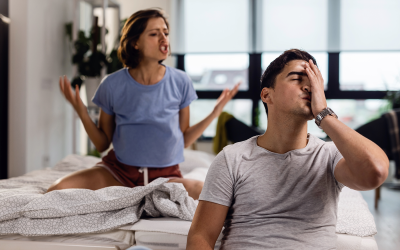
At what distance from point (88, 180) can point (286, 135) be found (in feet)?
2.96

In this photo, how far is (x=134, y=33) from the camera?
1.71 meters

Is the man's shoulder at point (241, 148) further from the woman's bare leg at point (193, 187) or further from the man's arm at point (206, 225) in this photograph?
the woman's bare leg at point (193, 187)

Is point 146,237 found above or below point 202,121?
below

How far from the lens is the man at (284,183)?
39.1 inches

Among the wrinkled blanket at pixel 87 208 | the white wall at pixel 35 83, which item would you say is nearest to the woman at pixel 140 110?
the wrinkled blanket at pixel 87 208

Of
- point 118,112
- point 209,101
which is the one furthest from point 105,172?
point 209,101

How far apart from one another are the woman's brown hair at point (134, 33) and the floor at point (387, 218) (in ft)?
6.20

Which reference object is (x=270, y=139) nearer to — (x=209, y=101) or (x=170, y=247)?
(x=170, y=247)

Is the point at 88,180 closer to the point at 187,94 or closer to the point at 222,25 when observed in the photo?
the point at 187,94

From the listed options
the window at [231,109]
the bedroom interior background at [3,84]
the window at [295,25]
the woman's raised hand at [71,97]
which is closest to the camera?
the woman's raised hand at [71,97]

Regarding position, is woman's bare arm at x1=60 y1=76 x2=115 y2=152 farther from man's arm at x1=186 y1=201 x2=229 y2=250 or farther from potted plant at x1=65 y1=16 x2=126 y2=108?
potted plant at x1=65 y1=16 x2=126 y2=108

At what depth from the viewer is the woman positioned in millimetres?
1651

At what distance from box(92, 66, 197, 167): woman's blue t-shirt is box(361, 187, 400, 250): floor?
5.20ft

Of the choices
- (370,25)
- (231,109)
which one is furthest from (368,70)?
(231,109)
